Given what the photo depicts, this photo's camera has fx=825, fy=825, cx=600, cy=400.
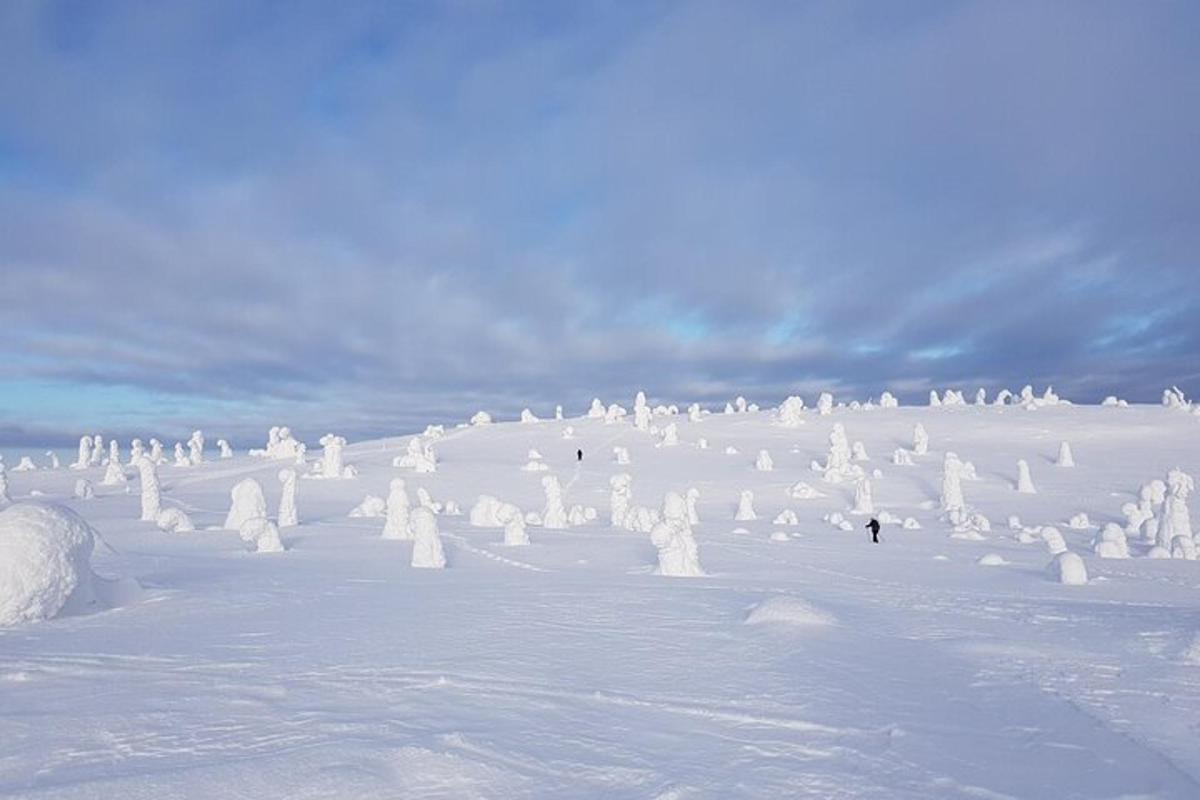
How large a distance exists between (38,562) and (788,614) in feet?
38.1

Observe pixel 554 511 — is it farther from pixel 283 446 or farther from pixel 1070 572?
pixel 283 446

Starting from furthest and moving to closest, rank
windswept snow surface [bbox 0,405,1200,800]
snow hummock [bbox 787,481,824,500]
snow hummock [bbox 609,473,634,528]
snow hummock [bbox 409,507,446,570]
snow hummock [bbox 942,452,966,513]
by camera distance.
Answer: snow hummock [bbox 787,481,824,500]
snow hummock [bbox 942,452,966,513]
snow hummock [bbox 609,473,634,528]
snow hummock [bbox 409,507,446,570]
windswept snow surface [bbox 0,405,1200,800]

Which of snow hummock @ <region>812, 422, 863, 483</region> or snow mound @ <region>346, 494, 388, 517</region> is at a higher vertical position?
snow hummock @ <region>812, 422, 863, 483</region>

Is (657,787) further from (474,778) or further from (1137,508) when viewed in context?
(1137,508)

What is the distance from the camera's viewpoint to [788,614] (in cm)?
1327

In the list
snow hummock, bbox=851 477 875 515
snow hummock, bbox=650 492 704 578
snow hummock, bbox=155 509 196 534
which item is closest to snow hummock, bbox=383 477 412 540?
snow hummock, bbox=155 509 196 534

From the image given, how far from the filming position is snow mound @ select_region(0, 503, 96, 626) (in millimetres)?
12398

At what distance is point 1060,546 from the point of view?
30.8 metres

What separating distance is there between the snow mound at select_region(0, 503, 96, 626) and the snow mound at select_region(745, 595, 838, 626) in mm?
10784

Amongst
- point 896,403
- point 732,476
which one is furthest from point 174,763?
point 896,403

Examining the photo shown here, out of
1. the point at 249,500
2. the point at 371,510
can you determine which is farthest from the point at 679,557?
the point at 371,510

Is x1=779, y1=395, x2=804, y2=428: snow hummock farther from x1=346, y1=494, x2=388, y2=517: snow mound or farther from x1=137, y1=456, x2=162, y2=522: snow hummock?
x1=137, y1=456, x2=162, y2=522: snow hummock

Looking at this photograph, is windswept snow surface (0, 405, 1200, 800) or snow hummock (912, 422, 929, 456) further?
snow hummock (912, 422, 929, 456)

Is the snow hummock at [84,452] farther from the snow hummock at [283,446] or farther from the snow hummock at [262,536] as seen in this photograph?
the snow hummock at [262,536]
